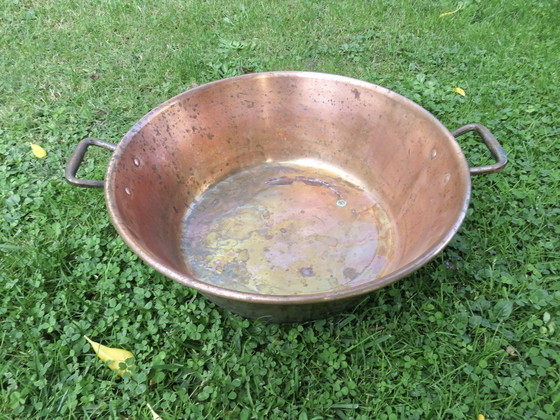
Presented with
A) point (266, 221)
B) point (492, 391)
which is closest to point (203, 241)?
point (266, 221)

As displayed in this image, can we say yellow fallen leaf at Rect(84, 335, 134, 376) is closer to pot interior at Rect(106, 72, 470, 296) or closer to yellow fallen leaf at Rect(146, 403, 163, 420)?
yellow fallen leaf at Rect(146, 403, 163, 420)

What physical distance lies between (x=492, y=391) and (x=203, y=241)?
1122 mm

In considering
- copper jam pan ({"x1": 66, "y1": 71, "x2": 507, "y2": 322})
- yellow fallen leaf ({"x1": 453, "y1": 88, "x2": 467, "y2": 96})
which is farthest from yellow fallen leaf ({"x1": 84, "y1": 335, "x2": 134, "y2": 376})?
yellow fallen leaf ({"x1": 453, "y1": 88, "x2": 467, "y2": 96})

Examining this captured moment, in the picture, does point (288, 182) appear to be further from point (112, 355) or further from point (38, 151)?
point (38, 151)

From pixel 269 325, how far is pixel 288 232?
1.21 feet

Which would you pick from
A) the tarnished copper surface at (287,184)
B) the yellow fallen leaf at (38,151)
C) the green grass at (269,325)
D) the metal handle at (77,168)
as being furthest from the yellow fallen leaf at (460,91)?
the yellow fallen leaf at (38,151)

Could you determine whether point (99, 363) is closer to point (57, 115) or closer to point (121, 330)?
point (121, 330)

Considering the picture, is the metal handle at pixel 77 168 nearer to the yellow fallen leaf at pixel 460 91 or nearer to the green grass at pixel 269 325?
the green grass at pixel 269 325

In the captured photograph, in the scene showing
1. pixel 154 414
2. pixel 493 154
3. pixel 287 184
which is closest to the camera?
pixel 154 414

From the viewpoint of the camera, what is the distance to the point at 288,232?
5.46 feet

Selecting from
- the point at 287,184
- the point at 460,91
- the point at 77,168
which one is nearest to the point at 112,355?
the point at 77,168

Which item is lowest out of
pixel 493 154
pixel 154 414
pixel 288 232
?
pixel 154 414

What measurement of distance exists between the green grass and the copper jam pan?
17cm

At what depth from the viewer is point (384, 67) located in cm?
271
